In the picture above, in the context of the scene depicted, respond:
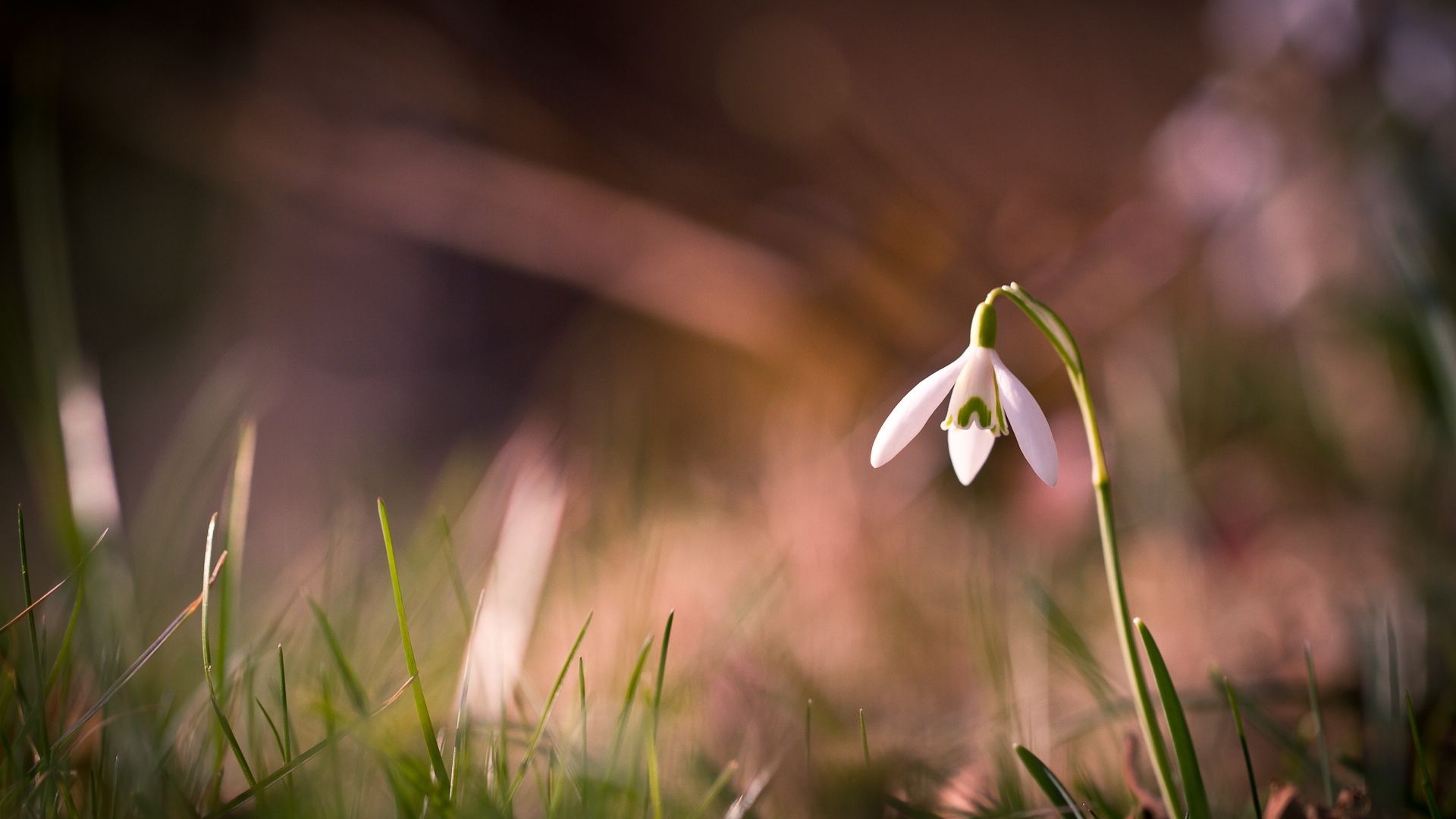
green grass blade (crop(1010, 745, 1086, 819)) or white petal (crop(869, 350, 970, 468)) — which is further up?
white petal (crop(869, 350, 970, 468))

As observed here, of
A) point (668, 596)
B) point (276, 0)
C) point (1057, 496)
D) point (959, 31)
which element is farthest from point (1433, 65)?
point (276, 0)

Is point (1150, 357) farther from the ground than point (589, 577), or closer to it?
farther from the ground

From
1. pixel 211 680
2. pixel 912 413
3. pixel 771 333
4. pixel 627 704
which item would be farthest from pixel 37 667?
pixel 771 333

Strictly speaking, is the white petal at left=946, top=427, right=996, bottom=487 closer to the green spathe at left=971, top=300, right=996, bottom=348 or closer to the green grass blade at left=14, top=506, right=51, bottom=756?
the green spathe at left=971, top=300, right=996, bottom=348

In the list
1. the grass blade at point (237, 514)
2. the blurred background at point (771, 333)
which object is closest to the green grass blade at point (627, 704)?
the blurred background at point (771, 333)

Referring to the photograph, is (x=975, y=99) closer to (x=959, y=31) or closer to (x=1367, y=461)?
(x=959, y=31)

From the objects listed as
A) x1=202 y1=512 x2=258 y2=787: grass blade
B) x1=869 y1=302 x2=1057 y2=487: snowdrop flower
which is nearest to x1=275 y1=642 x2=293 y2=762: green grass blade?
x1=202 y1=512 x2=258 y2=787: grass blade

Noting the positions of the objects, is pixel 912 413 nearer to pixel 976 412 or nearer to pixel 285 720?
pixel 976 412
